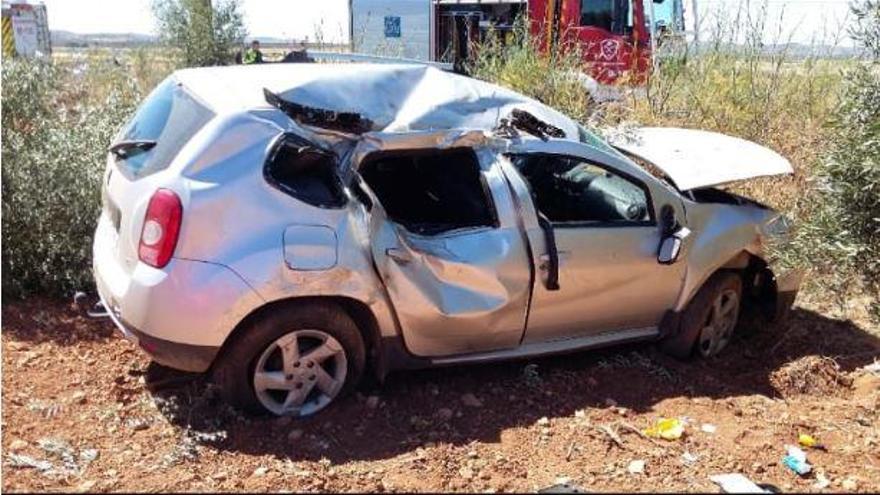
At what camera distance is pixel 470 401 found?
4.42m

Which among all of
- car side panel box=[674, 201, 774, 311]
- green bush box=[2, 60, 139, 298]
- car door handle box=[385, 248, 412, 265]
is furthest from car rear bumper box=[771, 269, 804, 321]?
green bush box=[2, 60, 139, 298]

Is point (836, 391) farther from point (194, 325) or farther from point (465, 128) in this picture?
point (194, 325)

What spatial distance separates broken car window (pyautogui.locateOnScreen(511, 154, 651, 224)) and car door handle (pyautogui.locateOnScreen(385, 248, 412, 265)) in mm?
894

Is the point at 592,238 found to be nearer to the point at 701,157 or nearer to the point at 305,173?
the point at 701,157

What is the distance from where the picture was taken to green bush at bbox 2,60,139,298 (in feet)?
17.9

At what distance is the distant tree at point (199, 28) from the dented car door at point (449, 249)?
15661 millimetres

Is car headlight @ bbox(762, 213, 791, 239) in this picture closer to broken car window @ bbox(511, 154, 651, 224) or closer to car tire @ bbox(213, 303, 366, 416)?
broken car window @ bbox(511, 154, 651, 224)

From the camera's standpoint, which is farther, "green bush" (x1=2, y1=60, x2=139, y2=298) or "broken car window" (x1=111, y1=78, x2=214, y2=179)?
"green bush" (x1=2, y1=60, x2=139, y2=298)

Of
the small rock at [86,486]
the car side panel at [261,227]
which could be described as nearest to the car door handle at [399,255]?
the car side panel at [261,227]

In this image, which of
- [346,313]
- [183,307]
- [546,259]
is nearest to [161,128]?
[183,307]

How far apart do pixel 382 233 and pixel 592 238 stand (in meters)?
1.30

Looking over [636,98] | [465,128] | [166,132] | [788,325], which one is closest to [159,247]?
[166,132]

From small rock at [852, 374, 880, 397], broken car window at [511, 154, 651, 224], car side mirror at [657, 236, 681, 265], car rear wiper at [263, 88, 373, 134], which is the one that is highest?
car rear wiper at [263, 88, 373, 134]

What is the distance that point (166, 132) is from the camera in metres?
3.97
